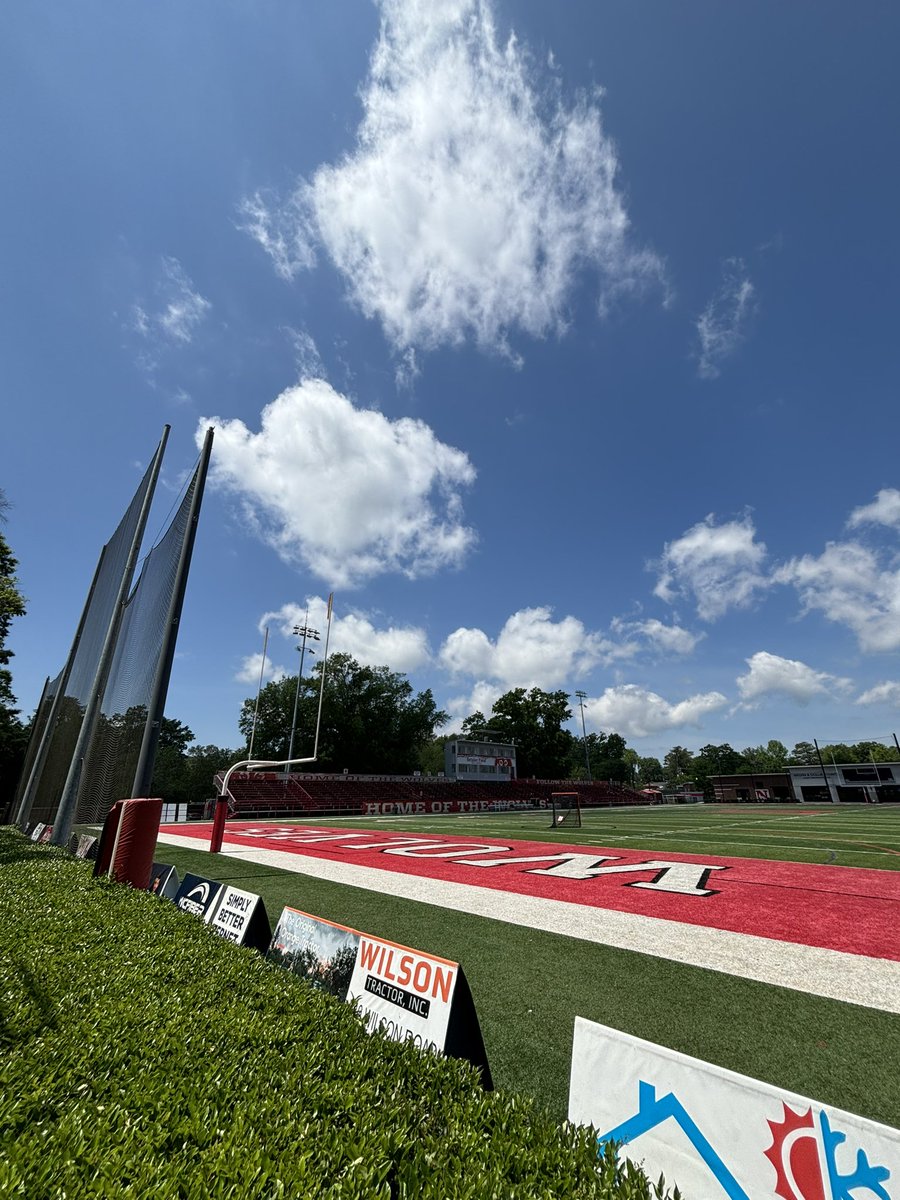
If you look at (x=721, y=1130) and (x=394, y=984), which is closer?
(x=721, y=1130)

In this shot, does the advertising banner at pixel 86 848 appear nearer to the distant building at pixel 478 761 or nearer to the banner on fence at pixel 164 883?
the banner on fence at pixel 164 883

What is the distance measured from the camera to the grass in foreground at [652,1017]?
310 cm

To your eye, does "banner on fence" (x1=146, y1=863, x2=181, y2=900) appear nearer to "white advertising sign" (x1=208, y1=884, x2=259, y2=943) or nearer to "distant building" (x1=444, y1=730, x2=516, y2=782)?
"white advertising sign" (x1=208, y1=884, x2=259, y2=943)

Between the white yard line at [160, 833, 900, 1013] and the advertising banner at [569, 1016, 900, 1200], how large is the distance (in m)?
3.28

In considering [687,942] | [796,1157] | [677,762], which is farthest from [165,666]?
[677,762]

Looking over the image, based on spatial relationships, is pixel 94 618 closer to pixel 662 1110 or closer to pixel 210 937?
pixel 210 937

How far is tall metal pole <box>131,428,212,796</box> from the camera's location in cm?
802

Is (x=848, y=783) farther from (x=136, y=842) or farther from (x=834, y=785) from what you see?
(x=136, y=842)

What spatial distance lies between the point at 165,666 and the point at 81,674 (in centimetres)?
1149

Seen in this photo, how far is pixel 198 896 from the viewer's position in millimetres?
6145

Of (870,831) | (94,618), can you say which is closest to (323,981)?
(94,618)

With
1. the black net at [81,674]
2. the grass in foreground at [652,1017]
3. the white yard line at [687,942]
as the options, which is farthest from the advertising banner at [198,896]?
the black net at [81,674]

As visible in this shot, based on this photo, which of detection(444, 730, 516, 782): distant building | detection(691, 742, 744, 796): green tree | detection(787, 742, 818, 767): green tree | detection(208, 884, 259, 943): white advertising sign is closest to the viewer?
detection(208, 884, 259, 943): white advertising sign

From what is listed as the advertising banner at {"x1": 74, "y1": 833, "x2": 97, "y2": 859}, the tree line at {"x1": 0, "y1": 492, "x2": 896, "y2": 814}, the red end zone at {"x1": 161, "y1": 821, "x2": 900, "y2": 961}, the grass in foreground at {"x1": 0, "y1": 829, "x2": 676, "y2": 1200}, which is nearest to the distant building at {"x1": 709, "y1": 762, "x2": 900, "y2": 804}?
the tree line at {"x1": 0, "y1": 492, "x2": 896, "y2": 814}
